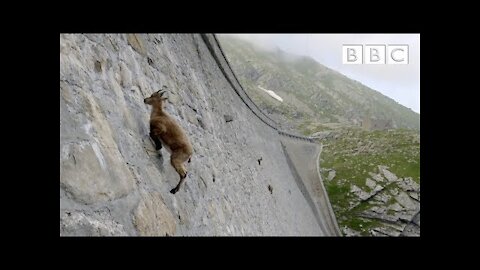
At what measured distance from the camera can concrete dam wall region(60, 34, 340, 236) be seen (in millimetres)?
3627

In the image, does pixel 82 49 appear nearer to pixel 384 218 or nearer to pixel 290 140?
pixel 290 140

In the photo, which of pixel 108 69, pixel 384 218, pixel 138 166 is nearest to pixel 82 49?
pixel 108 69

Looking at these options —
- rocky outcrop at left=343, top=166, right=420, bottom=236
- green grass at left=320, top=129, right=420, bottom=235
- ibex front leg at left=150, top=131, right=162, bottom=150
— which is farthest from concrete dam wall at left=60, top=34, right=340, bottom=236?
green grass at left=320, top=129, right=420, bottom=235

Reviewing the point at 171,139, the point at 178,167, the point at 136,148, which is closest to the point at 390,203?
the point at 178,167

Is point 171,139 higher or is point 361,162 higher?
point 171,139

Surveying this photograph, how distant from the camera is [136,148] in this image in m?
5.09

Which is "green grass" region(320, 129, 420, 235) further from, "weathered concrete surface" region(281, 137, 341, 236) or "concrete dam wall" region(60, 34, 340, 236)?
"concrete dam wall" region(60, 34, 340, 236)

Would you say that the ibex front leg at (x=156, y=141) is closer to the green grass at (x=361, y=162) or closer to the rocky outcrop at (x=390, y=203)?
the rocky outcrop at (x=390, y=203)

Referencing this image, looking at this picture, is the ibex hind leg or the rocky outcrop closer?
the ibex hind leg

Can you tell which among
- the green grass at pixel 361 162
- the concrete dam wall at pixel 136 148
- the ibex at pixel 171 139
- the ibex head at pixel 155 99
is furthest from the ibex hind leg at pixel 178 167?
the green grass at pixel 361 162

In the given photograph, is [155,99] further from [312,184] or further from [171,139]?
[312,184]

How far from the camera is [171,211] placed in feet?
17.9

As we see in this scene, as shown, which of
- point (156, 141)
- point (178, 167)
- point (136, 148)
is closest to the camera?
point (136, 148)
